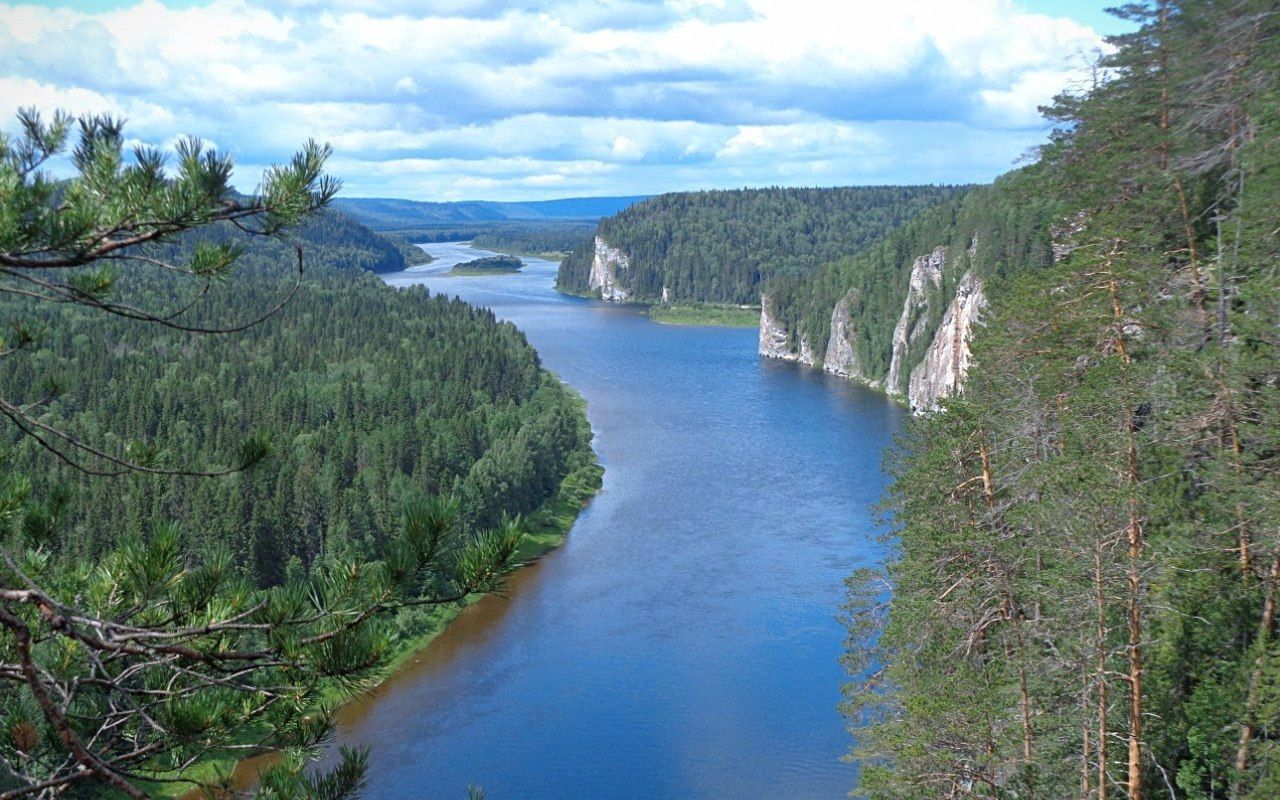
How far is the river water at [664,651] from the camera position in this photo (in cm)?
1748

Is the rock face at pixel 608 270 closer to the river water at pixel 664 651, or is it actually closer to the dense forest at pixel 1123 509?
the river water at pixel 664 651

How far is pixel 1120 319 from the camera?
36.2 feet

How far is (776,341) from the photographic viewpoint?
69.2 meters

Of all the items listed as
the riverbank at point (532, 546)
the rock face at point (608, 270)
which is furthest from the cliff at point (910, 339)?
the rock face at point (608, 270)

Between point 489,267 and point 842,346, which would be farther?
point 489,267

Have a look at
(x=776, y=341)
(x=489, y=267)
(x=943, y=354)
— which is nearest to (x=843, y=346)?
(x=776, y=341)

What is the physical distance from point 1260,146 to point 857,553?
1593cm

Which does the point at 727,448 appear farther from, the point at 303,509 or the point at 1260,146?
the point at 1260,146


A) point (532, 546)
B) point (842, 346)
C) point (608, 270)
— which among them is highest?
point (608, 270)

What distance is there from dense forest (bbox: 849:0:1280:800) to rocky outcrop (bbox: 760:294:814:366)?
5173 centimetres

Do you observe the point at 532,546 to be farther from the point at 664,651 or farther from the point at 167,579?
the point at 167,579

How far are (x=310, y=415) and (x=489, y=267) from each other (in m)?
96.8

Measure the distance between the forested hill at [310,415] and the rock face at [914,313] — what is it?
17681 millimetres

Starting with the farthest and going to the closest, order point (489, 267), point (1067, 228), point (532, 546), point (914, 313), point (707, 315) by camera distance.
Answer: point (489, 267), point (707, 315), point (914, 313), point (532, 546), point (1067, 228)
